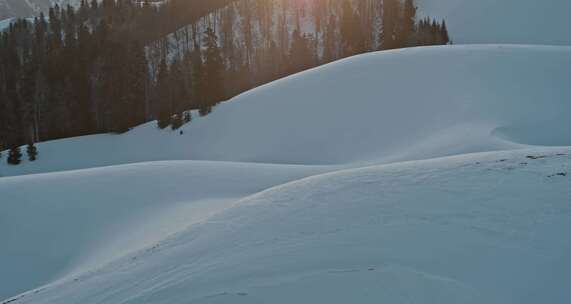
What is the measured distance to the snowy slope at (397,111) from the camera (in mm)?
14258

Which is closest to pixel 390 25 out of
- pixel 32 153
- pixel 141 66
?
pixel 141 66

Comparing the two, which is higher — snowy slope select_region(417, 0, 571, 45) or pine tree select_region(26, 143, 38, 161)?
snowy slope select_region(417, 0, 571, 45)

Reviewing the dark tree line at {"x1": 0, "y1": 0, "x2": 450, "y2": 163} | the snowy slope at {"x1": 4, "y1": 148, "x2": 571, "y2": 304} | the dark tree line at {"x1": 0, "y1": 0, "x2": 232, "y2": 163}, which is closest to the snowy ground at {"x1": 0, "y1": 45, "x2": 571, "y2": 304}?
the snowy slope at {"x1": 4, "y1": 148, "x2": 571, "y2": 304}

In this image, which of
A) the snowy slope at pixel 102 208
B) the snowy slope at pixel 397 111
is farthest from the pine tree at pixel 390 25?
the snowy slope at pixel 102 208

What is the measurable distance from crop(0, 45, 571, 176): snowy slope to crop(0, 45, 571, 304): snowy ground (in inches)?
6.7

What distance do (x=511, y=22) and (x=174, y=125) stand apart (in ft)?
144

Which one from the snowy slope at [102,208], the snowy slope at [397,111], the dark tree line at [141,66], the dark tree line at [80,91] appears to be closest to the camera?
the snowy slope at [102,208]

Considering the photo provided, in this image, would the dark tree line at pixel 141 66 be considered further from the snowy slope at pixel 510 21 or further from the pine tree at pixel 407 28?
the snowy slope at pixel 510 21

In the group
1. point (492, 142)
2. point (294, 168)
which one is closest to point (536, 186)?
point (294, 168)

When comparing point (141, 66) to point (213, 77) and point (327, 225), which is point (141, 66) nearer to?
point (213, 77)

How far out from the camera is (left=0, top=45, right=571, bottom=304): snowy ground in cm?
311

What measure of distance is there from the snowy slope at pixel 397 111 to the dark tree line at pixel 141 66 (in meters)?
7.10

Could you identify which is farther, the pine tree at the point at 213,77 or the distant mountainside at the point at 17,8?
the distant mountainside at the point at 17,8

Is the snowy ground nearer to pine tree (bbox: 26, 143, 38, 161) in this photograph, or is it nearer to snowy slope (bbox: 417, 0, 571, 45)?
pine tree (bbox: 26, 143, 38, 161)
